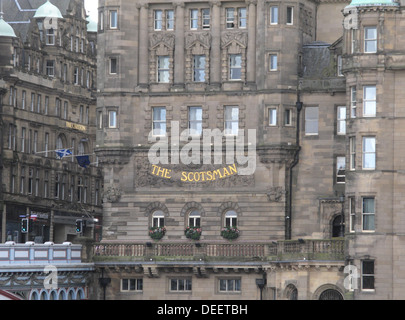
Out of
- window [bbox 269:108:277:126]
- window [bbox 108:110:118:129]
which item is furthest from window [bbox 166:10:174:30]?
window [bbox 269:108:277:126]

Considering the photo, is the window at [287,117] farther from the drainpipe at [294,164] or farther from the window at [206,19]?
the window at [206,19]

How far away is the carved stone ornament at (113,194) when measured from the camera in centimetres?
10631

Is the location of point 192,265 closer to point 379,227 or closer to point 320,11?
point 379,227

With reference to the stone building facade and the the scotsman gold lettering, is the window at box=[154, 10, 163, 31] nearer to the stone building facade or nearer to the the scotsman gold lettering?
the the scotsman gold lettering

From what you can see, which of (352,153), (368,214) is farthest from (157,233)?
(368,214)

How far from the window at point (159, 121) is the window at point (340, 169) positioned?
40.4 feet

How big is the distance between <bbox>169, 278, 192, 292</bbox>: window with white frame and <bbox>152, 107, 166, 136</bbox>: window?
10425 millimetres

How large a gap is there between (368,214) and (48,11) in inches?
2160

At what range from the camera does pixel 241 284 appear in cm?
10175

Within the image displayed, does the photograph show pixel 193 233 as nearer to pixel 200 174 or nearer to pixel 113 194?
pixel 200 174

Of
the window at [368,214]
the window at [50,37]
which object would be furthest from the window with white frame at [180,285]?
the window at [50,37]

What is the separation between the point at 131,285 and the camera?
340ft

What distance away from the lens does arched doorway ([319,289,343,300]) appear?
95.2m
